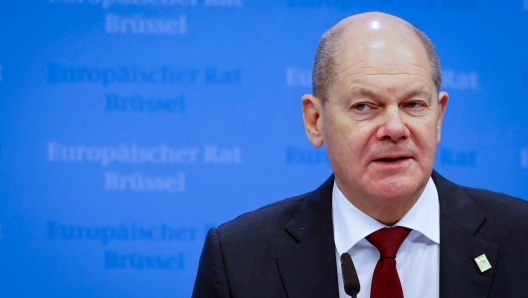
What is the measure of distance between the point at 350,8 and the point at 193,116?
1.02m

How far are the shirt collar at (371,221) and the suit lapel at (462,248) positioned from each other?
27mm

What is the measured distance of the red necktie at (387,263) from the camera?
7.23 ft

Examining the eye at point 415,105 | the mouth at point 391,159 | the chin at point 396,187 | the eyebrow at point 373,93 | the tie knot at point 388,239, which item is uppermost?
the eyebrow at point 373,93

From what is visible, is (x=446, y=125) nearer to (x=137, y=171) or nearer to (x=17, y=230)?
(x=137, y=171)

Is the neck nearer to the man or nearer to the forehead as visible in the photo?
the man

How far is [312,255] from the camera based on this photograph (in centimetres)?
240

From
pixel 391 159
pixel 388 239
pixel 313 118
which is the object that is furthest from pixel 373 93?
pixel 388 239

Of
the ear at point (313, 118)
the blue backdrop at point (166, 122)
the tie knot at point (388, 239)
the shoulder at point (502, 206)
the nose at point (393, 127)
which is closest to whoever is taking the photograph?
the nose at point (393, 127)

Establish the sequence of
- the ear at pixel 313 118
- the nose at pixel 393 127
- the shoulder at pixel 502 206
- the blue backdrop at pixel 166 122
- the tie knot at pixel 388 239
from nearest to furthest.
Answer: the nose at pixel 393 127, the tie knot at pixel 388 239, the shoulder at pixel 502 206, the ear at pixel 313 118, the blue backdrop at pixel 166 122

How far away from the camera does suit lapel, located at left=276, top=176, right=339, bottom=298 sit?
2.33 meters

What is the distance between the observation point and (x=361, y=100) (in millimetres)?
2275

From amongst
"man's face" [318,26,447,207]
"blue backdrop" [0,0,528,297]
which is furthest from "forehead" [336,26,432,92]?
"blue backdrop" [0,0,528,297]

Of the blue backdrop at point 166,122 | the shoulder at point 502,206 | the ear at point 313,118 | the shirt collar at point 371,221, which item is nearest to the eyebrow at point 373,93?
the ear at point 313,118

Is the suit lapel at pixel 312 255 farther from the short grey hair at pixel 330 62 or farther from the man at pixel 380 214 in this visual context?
the short grey hair at pixel 330 62
